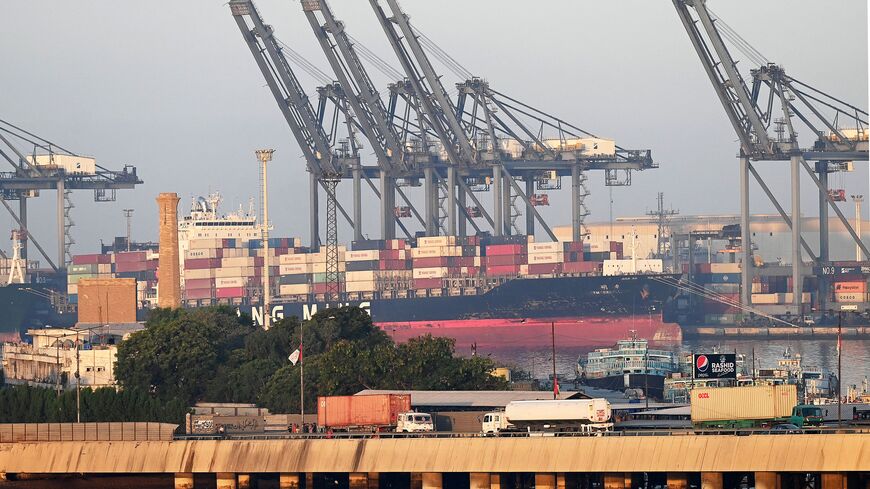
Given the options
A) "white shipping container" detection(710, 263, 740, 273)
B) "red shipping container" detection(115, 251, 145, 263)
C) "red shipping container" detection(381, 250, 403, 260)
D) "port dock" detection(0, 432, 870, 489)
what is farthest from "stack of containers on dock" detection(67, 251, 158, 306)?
"port dock" detection(0, 432, 870, 489)

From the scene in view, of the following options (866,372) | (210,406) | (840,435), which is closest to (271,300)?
(866,372)

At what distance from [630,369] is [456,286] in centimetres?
7629

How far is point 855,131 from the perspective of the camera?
6629 inches

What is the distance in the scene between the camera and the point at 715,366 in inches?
2793

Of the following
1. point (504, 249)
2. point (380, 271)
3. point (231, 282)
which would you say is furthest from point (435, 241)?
point (231, 282)

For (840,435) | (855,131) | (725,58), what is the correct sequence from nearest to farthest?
(840,435) → (725,58) → (855,131)

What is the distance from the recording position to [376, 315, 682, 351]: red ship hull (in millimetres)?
175750

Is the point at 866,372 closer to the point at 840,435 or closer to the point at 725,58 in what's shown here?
the point at 725,58

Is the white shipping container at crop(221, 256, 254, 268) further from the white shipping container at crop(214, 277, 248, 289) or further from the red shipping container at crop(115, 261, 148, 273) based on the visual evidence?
the red shipping container at crop(115, 261, 148, 273)

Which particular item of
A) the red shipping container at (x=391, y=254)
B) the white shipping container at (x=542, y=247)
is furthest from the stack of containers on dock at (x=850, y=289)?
the red shipping container at (x=391, y=254)

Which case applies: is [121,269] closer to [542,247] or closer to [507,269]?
[507,269]

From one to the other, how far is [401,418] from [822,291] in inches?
4915

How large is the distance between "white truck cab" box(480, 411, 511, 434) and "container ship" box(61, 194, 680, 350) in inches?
4385

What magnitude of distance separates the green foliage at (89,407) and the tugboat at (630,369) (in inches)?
1371
